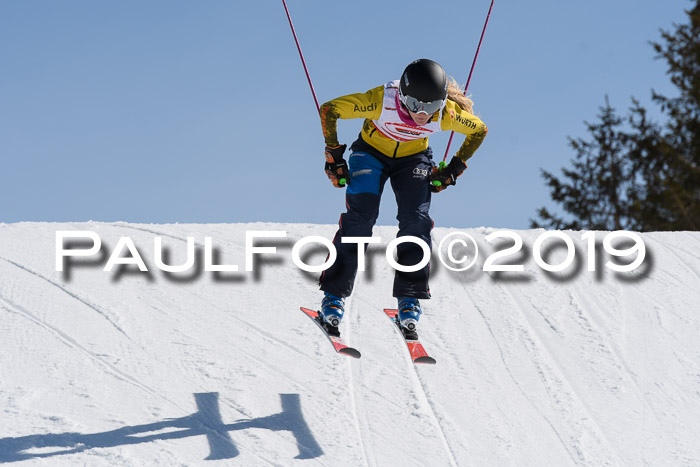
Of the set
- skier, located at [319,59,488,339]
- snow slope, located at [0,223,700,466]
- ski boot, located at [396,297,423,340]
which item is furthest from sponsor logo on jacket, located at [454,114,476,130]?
snow slope, located at [0,223,700,466]

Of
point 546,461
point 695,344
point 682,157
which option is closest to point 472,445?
point 546,461

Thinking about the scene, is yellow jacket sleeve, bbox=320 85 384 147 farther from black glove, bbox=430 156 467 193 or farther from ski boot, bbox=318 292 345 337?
ski boot, bbox=318 292 345 337

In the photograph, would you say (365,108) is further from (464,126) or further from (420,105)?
(464,126)

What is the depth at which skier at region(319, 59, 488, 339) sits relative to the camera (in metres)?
5.37

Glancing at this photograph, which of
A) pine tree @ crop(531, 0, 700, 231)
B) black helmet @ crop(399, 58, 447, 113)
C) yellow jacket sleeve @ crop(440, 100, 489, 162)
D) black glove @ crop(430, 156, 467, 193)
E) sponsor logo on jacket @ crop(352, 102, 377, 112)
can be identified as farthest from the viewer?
pine tree @ crop(531, 0, 700, 231)

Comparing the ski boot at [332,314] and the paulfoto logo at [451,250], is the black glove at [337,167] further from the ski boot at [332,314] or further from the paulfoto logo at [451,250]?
the paulfoto logo at [451,250]

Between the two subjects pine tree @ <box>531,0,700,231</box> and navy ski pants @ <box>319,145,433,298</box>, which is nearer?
navy ski pants @ <box>319,145,433,298</box>

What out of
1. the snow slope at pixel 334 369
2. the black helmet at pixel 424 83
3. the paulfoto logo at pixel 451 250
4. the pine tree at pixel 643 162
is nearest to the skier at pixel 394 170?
the black helmet at pixel 424 83

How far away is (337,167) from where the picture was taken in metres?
5.52

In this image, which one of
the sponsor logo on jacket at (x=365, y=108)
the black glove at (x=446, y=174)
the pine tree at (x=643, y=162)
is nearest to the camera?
the sponsor logo on jacket at (x=365, y=108)

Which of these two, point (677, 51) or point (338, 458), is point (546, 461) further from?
point (677, 51)

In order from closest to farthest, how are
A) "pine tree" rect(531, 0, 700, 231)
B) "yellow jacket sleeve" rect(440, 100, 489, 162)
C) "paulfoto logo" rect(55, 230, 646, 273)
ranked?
1. "yellow jacket sleeve" rect(440, 100, 489, 162)
2. "paulfoto logo" rect(55, 230, 646, 273)
3. "pine tree" rect(531, 0, 700, 231)

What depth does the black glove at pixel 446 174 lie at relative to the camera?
18.3 ft

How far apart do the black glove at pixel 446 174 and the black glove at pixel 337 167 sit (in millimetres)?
674
